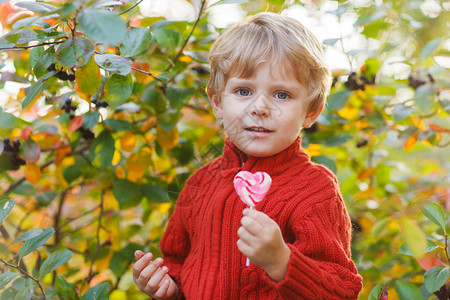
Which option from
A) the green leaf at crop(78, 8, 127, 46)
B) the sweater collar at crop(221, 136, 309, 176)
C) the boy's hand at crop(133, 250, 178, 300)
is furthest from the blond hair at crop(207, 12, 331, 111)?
the boy's hand at crop(133, 250, 178, 300)

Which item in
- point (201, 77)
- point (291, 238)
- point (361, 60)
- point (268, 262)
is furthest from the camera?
point (361, 60)

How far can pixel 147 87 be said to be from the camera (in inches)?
63.4

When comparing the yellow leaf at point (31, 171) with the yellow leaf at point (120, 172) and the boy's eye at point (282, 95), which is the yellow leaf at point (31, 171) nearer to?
the yellow leaf at point (120, 172)

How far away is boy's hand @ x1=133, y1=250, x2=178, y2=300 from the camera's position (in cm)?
117

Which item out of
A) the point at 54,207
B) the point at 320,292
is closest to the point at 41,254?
the point at 54,207

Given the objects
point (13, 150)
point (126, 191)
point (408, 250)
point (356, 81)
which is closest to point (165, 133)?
point (126, 191)

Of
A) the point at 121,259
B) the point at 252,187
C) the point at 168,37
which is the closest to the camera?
the point at 252,187

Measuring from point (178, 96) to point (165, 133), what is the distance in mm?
137

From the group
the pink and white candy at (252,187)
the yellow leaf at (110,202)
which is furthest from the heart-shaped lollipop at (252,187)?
the yellow leaf at (110,202)

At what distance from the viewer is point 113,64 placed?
1.08m

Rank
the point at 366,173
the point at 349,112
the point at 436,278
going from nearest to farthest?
the point at 436,278 < the point at 349,112 < the point at 366,173

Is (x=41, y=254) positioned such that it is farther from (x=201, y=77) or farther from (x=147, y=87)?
(x=201, y=77)

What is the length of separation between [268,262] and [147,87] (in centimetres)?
86

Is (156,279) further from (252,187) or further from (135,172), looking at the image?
(135,172)
